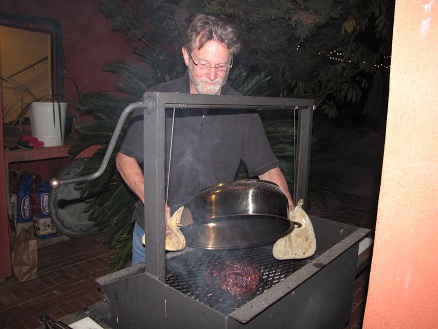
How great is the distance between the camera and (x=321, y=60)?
22.4 ft

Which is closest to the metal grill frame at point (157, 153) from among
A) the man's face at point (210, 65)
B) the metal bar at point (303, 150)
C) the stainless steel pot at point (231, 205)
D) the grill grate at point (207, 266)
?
the stainless steel pot at point (231, 205)

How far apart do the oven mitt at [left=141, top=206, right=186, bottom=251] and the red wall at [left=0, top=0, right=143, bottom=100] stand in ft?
16.5

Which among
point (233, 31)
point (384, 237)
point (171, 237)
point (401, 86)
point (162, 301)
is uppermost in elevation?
point (233, 31)

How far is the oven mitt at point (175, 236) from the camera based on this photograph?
59.7 inches

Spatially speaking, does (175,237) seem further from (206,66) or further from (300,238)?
(206,66)

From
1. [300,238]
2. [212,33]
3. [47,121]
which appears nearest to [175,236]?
[300,238]

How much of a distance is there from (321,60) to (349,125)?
1400 cm

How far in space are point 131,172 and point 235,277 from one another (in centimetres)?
87

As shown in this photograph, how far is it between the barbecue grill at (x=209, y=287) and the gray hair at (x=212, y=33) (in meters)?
0.54

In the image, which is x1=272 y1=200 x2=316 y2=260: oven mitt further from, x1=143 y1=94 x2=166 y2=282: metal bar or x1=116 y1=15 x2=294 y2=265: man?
x1=143 y1=94 x2=166 y2=282: metal bar

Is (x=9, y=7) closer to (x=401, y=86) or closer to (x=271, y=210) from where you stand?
(x=271, y=210)

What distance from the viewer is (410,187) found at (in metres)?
0.86

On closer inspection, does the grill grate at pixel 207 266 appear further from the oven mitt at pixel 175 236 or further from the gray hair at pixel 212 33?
the gray hair at pixel 212 33

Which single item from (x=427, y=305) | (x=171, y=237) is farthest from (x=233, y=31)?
(x=427, y=305)
